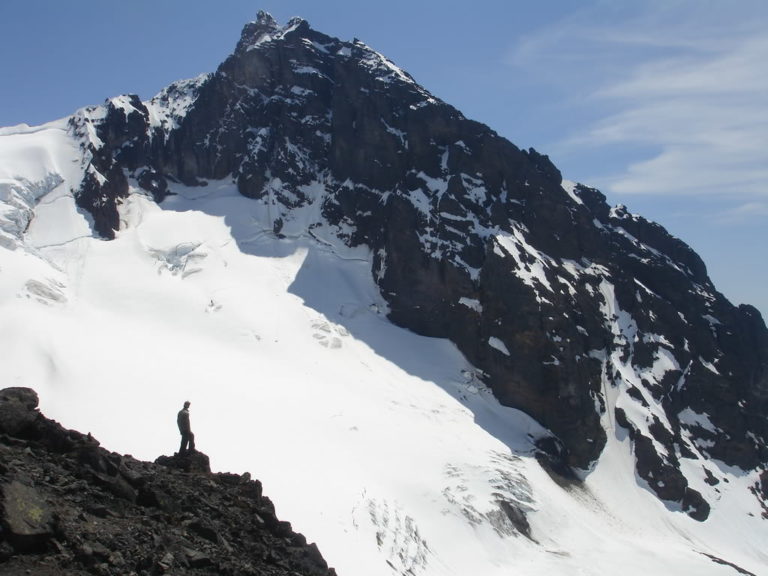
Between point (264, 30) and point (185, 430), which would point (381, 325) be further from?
point (264, 30)

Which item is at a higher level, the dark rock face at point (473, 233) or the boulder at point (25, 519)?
the dark rock face at point (473, 233)

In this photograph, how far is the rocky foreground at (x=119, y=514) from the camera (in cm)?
1423

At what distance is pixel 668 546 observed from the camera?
59.1m

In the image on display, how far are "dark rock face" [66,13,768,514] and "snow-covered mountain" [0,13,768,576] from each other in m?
0.35

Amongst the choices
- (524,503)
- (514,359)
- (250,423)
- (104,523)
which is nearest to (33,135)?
(250,423)

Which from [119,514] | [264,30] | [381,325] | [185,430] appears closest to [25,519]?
[119,514]

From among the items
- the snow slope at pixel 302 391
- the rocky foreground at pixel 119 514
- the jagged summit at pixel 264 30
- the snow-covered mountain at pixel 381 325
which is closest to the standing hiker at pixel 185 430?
the rocky foreground at pixel 119 514

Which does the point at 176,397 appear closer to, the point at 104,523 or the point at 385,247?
the point at 104,523

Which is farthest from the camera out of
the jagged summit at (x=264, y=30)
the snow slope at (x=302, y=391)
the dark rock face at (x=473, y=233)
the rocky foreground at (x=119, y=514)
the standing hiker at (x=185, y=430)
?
the jagged summit at (x=264, y=30)

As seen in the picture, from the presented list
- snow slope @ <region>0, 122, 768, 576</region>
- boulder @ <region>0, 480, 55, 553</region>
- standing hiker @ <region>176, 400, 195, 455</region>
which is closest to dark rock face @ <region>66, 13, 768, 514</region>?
snow slope @ <region>0, 122, 768, 576</region>

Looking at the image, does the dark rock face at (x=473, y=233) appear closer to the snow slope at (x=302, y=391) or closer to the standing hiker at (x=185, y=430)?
the snow slope at (x=302, y=391)

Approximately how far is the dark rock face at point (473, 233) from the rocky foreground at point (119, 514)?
5188cm

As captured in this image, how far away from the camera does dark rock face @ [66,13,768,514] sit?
7362cm

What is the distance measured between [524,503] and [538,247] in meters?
40.0
